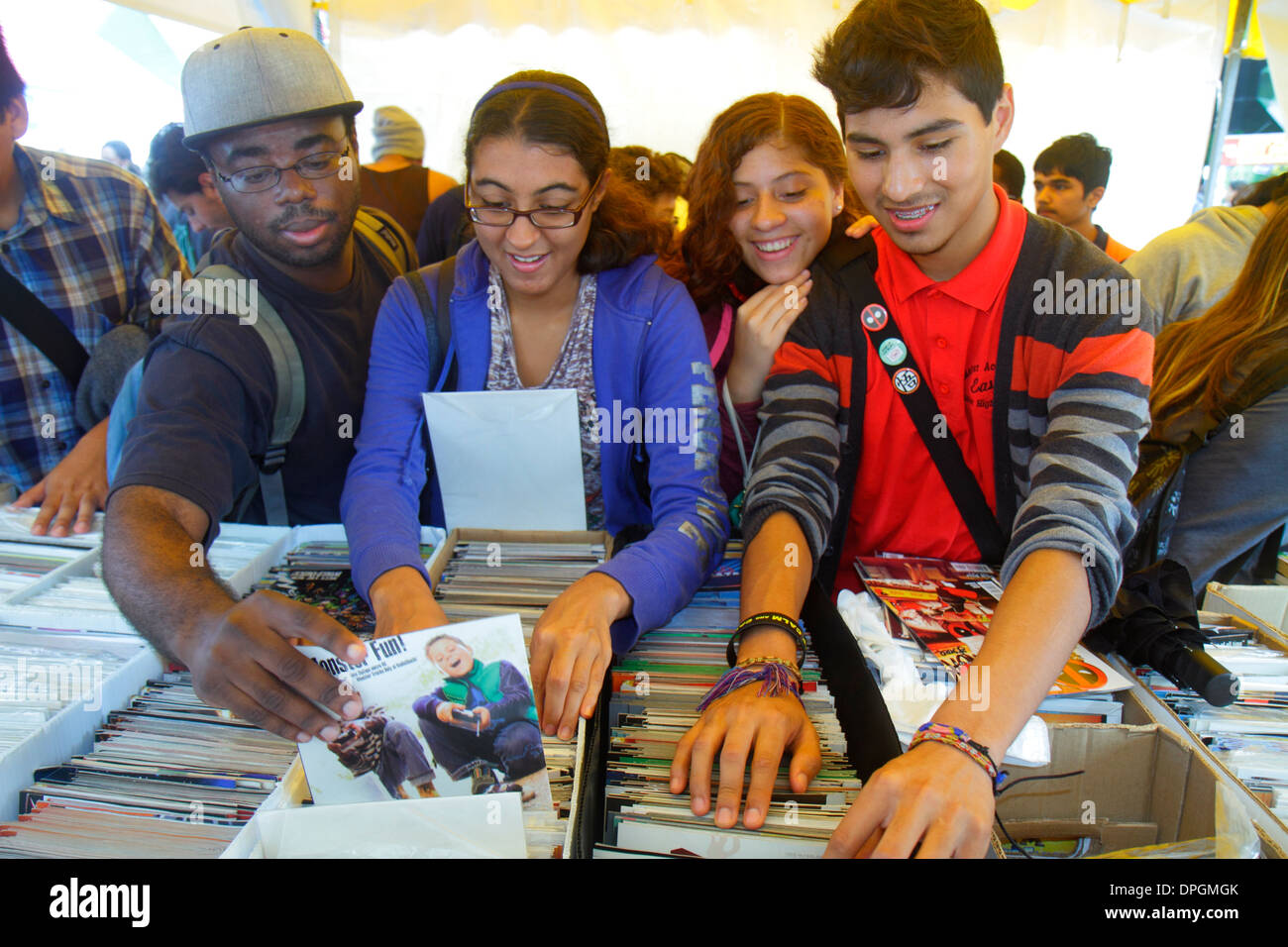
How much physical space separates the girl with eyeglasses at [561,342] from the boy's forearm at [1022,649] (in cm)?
59

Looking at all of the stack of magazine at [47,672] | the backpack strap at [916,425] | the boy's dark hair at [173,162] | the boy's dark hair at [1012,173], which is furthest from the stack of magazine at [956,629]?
the boy's dark hair at [1012,173]

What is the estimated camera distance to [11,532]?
207 centimetres

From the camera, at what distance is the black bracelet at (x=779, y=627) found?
4.92 feet

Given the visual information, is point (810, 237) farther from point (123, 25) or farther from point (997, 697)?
point (123, 25)

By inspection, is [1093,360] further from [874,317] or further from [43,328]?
[43,328]

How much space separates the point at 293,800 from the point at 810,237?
69.5 inches

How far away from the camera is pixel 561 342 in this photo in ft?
6.70

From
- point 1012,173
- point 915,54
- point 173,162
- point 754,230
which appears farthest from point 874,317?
point 1012,173

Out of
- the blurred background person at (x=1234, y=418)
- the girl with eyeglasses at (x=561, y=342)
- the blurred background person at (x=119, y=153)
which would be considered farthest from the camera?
the blurred background person at (x=119, y=153)

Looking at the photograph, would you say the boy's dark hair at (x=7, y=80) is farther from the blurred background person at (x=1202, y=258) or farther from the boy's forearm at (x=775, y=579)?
the blurred background person at (x=1202, y=258)

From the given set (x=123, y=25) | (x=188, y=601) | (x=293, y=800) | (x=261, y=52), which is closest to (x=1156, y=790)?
(x=293, y=800)

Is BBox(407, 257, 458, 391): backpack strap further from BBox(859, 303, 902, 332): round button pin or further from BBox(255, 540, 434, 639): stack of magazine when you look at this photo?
BBox(859, 303, 902, 332): round button pin

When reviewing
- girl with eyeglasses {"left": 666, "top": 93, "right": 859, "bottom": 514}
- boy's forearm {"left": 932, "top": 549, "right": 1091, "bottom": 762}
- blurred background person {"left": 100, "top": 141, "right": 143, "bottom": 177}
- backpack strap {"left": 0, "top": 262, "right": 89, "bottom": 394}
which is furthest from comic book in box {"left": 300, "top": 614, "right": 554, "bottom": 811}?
blurred background person {"left": 100, "top": 141, "right": 143, "bottom": 177}
